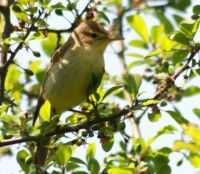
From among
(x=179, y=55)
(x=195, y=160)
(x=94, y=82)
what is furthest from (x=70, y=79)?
(x=195, y=160)

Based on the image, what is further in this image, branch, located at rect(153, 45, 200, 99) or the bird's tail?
the bird's tail

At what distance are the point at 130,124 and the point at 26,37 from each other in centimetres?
219

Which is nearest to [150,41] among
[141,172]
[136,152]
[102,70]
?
[102,70]

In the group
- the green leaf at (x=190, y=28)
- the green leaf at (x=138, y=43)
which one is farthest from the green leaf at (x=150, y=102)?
the green leaf at (x=138, y=43)

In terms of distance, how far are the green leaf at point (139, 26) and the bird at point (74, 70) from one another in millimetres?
332

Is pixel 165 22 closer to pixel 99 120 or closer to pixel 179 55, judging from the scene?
pixel 179 55

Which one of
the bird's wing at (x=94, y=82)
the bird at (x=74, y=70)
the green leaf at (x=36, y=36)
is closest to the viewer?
the green leaf at (x=36, y=36)

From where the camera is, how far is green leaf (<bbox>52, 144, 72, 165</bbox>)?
126 inches

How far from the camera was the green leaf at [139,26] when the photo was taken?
4906mm

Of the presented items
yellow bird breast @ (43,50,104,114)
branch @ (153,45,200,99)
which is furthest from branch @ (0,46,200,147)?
yellow bird breast @ (43,50,104,114)

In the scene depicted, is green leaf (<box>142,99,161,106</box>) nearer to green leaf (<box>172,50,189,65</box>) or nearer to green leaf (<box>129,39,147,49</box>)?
green leaf (<box>172,50,189,65</box>)

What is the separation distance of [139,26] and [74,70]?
987mm

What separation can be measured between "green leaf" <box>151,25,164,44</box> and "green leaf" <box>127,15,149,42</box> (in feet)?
0.29

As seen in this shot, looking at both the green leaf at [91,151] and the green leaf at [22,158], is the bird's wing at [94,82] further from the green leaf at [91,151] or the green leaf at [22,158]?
the green leaf at [22,158]
